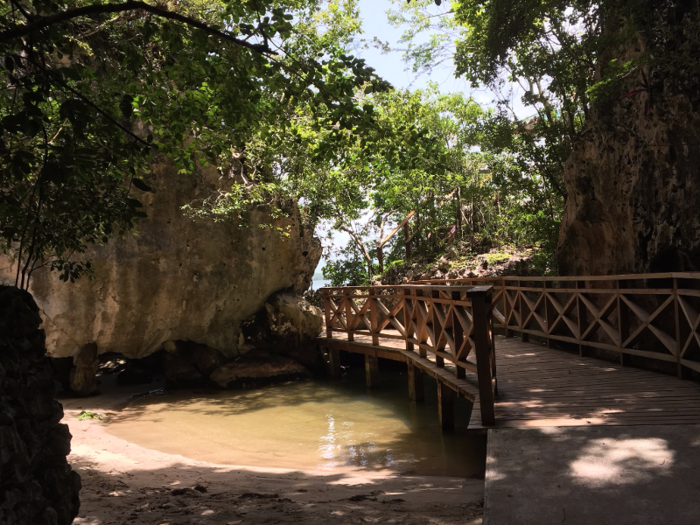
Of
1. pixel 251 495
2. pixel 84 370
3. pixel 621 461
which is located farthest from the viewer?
pixel 84 370

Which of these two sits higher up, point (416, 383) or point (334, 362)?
point (334, 362)

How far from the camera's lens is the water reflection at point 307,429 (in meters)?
6.29

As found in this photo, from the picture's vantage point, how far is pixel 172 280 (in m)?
10.8

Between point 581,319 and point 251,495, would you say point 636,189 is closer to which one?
point 581,319

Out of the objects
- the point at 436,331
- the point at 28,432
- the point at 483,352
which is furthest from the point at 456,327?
the point at 28,432

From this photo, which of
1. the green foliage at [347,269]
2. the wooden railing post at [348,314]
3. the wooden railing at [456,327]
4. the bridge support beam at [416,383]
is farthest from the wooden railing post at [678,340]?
the green foliage at [347,269]

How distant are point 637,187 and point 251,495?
6.48 m

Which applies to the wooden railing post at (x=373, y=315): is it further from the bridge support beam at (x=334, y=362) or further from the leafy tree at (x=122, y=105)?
the leafy tree at (x=122, y=105)

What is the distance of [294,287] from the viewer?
512 inches

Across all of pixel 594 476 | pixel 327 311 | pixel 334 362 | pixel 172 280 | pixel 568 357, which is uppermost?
pixel 172 280

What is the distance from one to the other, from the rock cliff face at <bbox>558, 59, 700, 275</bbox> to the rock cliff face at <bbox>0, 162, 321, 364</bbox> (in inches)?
251

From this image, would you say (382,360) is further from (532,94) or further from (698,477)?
(698,477)

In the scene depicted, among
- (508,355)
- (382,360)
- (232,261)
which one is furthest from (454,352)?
(382,360)

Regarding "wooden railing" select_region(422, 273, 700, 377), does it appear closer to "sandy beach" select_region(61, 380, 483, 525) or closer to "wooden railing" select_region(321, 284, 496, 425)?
"wooden railing" select_region(321, 284, 496, 425)
